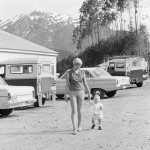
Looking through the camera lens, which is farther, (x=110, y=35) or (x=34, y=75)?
(x=110, y=35)

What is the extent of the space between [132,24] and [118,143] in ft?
208

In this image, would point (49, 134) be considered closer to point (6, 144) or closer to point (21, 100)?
point (6, 144)

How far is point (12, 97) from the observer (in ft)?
44.1

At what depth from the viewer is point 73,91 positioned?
1026cm

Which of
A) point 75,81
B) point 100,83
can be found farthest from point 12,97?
point 100,83

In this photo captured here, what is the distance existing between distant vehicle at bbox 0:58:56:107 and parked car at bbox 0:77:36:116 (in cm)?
254

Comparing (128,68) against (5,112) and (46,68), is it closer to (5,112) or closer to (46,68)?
(46,68)

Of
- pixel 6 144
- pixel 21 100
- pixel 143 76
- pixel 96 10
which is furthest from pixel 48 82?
pixel 96 10

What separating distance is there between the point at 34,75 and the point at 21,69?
0.90 metres

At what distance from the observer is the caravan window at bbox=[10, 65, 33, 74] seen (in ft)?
57.7

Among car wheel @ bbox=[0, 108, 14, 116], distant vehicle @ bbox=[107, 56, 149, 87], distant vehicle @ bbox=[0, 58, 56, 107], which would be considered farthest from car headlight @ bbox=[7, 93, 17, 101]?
distant vehicle @ bbox=[107, 56, 149, 87]

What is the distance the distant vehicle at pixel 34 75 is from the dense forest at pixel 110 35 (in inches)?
1623

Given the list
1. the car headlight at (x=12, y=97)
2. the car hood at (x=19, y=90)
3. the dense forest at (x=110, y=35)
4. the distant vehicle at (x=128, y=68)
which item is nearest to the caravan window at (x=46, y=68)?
the car hood at (x=19, y=90)

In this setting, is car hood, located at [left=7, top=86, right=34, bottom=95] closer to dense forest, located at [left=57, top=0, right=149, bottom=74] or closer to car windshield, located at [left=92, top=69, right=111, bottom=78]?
car windshield, located at [left=92, top=69, right=111, bottom=78]
